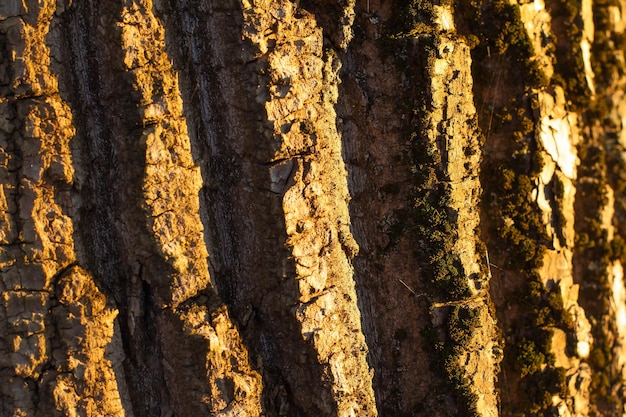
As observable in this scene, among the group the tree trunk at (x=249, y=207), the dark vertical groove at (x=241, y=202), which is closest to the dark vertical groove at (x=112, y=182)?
the tree trunk at (x=249, y=207)

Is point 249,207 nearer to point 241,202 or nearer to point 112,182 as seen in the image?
point 241,202

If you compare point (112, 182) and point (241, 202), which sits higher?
point (112, 182)

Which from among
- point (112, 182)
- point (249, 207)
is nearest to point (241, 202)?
point (249, 207)

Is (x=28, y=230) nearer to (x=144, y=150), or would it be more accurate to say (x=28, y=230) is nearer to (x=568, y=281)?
(x=144, y=150)

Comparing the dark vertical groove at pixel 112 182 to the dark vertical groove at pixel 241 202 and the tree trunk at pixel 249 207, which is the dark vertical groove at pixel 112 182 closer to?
the tree trunk at pixel 249 207

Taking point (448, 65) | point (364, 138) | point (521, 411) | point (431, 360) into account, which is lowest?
point (521, 411)

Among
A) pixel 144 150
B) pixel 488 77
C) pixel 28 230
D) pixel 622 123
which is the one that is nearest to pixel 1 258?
pixel 28 230

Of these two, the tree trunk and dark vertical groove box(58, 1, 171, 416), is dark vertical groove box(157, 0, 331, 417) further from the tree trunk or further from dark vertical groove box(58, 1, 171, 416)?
dark vertical groove box(58, 1, 171, 416)

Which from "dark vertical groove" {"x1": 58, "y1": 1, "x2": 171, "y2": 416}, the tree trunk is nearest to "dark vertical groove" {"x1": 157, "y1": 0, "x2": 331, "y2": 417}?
the tree trunk
